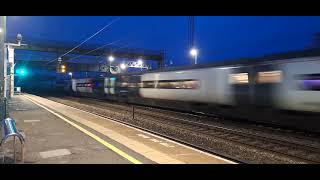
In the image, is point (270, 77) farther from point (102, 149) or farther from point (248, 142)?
point (102, 149)

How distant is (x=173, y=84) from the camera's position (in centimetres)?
2548

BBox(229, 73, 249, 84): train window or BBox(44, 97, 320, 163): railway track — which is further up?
BBox(229, 73, 249, 84): train window

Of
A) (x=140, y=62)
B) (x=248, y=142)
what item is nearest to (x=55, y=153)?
(x=248, y=142)

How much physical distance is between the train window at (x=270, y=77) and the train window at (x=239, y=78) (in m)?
0.97

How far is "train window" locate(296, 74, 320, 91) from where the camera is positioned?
13.3 metres

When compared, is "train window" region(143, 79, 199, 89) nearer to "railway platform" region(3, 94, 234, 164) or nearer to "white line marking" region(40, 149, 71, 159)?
"railway platform" region(3, 94, 234, 164)

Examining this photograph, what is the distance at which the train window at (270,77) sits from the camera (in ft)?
50.1

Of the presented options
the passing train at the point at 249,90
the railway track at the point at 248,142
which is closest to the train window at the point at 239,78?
the passing train at the point at 249,90

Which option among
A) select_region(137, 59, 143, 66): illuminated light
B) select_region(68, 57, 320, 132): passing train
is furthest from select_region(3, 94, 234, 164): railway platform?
select_region(137, 59, 143, 66): illuminated light

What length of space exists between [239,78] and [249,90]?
45.3 inches
